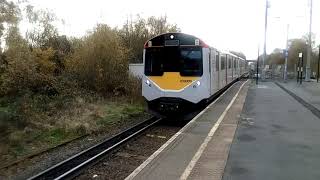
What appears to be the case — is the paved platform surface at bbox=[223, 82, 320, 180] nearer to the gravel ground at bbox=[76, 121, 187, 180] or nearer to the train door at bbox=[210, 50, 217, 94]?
the train door at bbox=[210, 50, 217, 94]

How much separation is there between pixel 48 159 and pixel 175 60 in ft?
22.4

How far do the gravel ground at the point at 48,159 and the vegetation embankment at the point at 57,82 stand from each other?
2.20 ft

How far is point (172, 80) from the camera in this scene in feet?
56.8

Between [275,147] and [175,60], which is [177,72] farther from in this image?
[275,147]

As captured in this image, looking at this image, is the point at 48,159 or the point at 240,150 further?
the point at 48,159

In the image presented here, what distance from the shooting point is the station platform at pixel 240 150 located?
8289 mm

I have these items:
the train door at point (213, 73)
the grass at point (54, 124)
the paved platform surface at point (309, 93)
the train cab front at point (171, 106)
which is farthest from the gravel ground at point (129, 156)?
the paved platform surface at point (309, 93)

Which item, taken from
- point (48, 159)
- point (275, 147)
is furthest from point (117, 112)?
point (275, 147)

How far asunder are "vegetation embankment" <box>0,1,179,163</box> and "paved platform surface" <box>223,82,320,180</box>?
556cm

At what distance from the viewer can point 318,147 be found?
10930 mm

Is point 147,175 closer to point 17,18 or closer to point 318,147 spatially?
point 318,147

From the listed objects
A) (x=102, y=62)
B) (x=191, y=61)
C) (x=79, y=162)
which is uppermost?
(x=191, y=61)

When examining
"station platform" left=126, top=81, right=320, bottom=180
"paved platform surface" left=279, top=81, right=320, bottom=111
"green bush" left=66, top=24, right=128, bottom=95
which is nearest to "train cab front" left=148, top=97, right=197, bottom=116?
"station platform" left=126, top=81, right=320, bottom=180

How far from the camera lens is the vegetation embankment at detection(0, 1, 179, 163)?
54.9 feet
